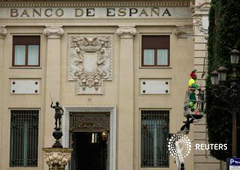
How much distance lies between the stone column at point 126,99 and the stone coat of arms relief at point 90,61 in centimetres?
61

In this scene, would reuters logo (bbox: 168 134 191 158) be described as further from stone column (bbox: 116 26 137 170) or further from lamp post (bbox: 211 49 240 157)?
lamp post (bbox: 211 49 240 157)

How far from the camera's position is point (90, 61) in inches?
1555

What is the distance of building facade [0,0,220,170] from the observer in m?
39.2

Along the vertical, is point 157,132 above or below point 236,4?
below

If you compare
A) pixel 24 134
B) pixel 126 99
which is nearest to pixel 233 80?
pixel 126 99

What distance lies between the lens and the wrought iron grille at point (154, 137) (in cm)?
3928

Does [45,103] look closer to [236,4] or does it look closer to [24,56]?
[24,56]

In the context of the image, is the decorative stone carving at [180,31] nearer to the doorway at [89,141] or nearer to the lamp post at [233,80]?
the doorway at [89,141]

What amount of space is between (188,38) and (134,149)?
5.58 meters

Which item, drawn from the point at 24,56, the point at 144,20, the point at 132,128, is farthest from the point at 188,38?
the point at 24,56

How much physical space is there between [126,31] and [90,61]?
2.13m

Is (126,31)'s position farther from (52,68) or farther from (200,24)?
(52,68)

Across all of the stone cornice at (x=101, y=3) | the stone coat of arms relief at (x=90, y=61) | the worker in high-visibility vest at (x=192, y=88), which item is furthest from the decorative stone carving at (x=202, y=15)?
the stone coat of arms relief at (x=90, y=61)

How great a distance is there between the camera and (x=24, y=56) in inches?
1567
